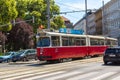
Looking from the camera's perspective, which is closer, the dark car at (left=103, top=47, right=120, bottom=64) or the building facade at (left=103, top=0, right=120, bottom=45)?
the dark car at (left=103, top=47, right=120, bottom=64)

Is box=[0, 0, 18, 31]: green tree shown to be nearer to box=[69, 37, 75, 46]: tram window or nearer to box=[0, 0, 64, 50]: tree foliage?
box=[0, 0, 64, 50]: tree foliage

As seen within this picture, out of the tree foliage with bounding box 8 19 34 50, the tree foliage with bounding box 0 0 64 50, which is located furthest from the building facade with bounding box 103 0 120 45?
the tree foliage with bounding box 8 19 34 50

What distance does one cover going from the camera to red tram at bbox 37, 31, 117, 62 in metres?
32.5

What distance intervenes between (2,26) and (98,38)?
58.2ft

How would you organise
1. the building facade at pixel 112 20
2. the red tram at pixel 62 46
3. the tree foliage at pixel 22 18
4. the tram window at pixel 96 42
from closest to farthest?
the red tram at pixel 62 46
the tram window at pixel 96 42
the tree foliage at pixel 22 18
the building facade at pixel 112 20

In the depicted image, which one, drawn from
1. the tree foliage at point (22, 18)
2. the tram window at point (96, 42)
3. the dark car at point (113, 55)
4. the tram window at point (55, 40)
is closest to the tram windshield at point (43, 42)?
the tram window at point (55, 40)

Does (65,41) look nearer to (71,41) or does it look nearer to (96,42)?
(71,41)

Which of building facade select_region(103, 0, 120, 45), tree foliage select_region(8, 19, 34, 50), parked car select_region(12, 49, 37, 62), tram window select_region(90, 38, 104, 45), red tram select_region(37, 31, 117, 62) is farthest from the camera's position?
building facade select_region(103, 0, 120, 45)

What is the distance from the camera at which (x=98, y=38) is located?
155ft

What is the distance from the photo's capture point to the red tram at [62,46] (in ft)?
107

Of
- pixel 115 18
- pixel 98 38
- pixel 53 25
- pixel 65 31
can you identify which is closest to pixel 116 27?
pixel 115 18

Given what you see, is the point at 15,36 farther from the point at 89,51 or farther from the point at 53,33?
the point at 53,33

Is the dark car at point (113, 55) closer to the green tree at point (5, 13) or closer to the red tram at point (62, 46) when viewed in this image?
the red tram at point (62, 46)

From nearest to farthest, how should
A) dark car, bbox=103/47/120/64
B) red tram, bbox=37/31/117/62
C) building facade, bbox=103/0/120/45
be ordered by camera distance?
dark car, bbox=103/47/120/64
red tram, bbox=37/31/117/62
building facade, bbox=103/0/120/45
